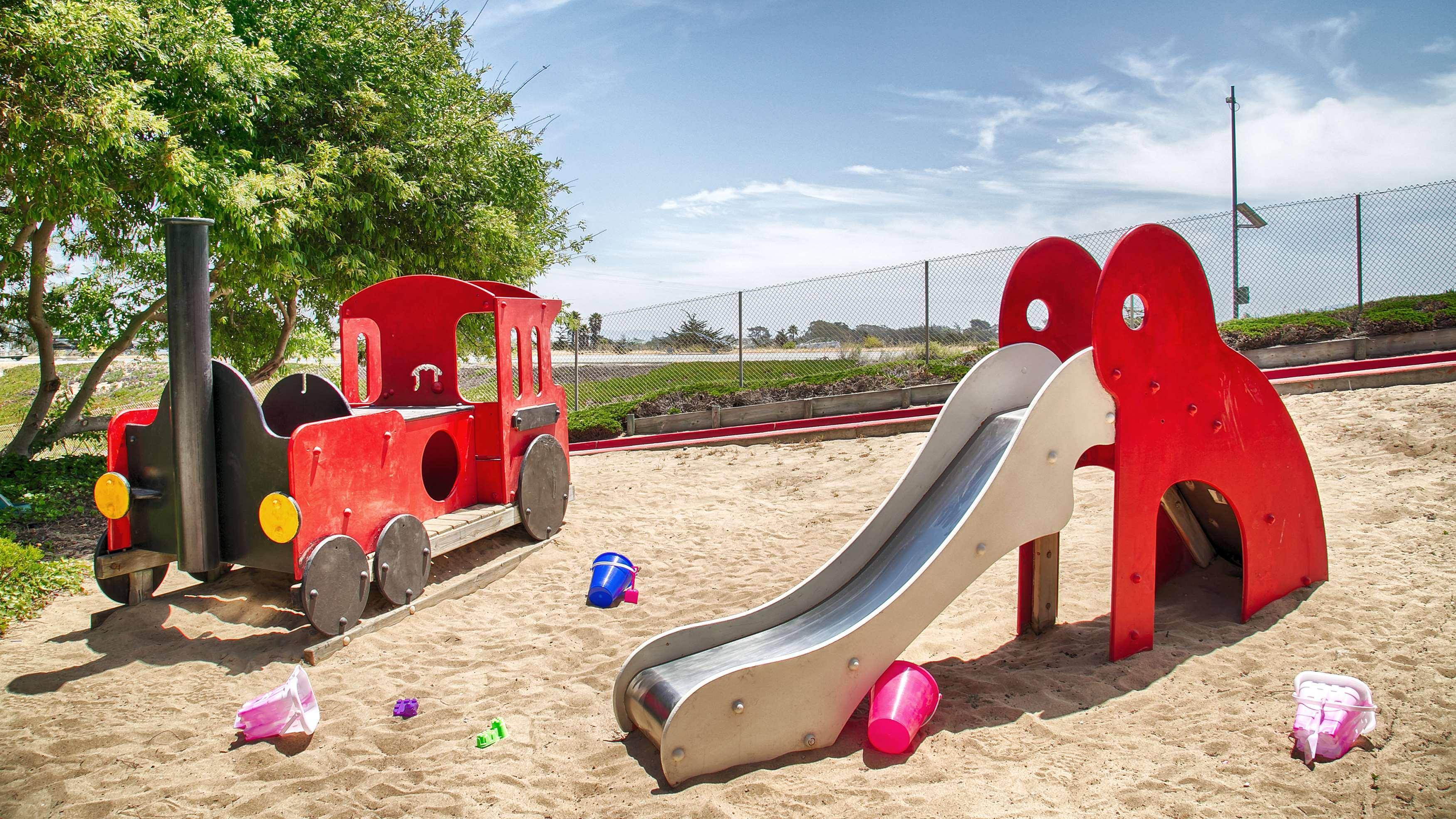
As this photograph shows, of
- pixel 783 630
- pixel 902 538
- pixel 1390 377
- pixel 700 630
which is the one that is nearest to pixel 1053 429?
pixel 902 538

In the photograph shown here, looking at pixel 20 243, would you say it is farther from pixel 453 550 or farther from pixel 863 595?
pixel 863 595

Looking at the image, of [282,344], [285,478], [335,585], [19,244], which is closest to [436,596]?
[335,585]

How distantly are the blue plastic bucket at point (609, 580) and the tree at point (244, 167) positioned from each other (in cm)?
481

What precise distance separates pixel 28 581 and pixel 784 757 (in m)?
5.57

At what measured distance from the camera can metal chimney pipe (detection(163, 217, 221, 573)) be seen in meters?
4.46

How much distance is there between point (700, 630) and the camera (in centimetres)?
370

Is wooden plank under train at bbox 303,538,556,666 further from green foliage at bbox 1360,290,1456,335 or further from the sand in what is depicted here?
green foliage at bbox 1360,290,1456,335

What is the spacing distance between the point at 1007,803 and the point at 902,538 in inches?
56.7

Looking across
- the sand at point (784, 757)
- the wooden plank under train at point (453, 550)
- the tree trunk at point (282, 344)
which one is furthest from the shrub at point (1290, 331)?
the tree trunk at point (282, 344)

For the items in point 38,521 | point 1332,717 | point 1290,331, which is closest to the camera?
point 1332,717

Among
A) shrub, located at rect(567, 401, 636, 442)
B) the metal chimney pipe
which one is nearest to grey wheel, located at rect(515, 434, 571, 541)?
the metal chimney pipe

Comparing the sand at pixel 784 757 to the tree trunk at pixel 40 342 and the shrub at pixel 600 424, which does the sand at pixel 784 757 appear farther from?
the tree trunk at pixel 40 342

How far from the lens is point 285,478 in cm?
456

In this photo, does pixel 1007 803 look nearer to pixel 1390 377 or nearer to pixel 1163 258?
pixel 1163 258
